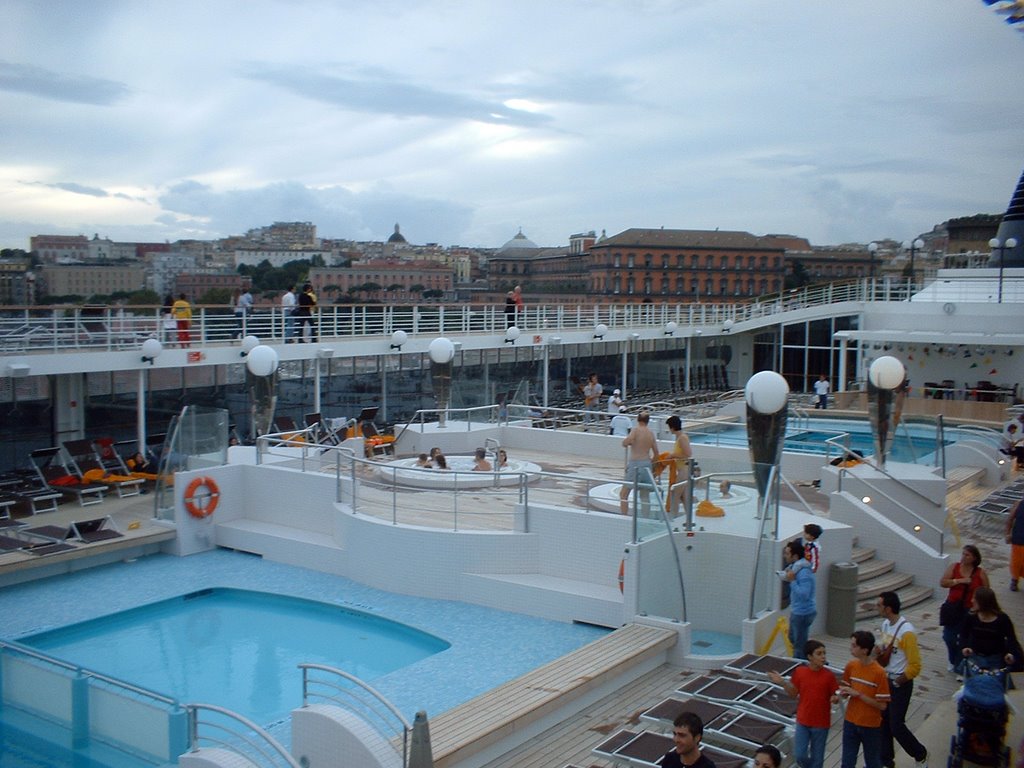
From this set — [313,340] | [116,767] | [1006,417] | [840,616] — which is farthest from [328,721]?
[1006,417]

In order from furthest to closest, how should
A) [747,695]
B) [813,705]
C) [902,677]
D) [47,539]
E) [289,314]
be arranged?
[289,314]
[47,539]
[747,695]
[902,677]
[813,705]

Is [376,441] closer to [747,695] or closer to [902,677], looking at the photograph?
[747,695]

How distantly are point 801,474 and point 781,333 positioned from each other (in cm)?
1896

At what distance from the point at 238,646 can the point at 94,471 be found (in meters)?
5.51

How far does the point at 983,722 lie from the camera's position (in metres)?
5.83

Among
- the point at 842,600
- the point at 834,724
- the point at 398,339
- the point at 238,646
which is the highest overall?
the point at 398,339

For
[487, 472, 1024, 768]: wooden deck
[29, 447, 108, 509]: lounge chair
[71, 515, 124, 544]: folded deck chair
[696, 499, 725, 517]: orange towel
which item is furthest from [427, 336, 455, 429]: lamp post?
[487, 472, 1024, 768]: wooden deck

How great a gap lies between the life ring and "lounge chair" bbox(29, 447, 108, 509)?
1.98m

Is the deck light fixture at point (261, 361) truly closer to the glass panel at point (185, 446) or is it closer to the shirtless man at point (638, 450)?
the glass panel at point (185, 446)

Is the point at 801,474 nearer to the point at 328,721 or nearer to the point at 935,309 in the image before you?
the point at 328,721

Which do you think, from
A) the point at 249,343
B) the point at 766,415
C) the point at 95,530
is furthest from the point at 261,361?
the point at 766,415

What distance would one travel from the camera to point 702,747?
5988mm

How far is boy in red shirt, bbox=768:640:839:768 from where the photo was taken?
5.61 meters

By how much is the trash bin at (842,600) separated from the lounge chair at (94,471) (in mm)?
10151
